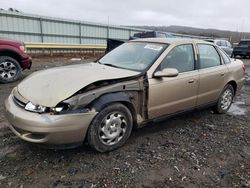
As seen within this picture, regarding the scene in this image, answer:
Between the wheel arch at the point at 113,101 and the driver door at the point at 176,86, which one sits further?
the driver door at the point at 176,86

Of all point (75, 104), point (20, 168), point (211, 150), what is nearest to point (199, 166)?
point (211, 150)

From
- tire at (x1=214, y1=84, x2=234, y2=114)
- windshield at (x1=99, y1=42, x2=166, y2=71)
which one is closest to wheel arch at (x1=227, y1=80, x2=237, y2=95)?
tire at (x1=214, y1=84, x2=234, y2=114)

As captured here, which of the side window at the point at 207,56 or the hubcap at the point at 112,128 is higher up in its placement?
the side window at the point at 207,56

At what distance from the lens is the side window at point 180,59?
161 inches

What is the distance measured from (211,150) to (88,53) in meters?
→ 16.8

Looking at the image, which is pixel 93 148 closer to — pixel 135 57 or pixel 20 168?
pixel 20 168

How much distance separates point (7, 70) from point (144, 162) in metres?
5.96

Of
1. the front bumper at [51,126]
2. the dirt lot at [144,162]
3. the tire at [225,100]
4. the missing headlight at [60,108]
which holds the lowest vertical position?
the dirt lot at [144,162]

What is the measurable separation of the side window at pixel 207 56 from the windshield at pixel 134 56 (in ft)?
3.04

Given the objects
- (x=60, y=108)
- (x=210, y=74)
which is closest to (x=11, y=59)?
(x=60, y=108)

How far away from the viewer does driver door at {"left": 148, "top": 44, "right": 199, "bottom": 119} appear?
3.85m

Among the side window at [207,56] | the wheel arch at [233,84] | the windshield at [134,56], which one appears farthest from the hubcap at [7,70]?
the wheel arch at [233,84]

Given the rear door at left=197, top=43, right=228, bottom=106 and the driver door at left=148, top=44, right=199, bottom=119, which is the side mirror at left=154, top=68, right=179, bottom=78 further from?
the rear door at left=197, top=43, right=228, bottom=106

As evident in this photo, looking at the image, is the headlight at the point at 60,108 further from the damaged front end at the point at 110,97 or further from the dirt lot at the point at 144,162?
the dirt lot at the point at 144,162
